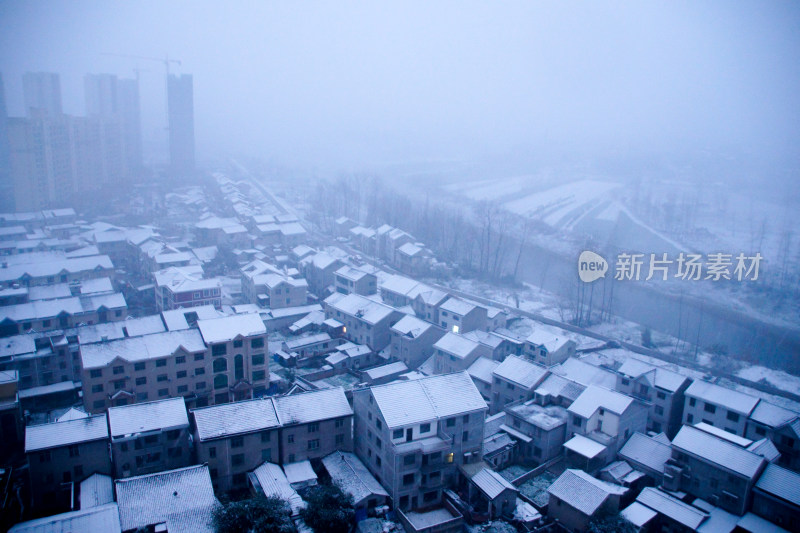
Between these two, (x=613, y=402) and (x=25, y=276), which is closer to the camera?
(x=613, y=402)

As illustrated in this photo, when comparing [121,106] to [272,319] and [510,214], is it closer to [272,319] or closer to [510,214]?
[510,214]

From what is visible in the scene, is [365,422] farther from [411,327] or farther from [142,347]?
[142,347]

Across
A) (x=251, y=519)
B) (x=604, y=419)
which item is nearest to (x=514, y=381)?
(x=604, y=419)

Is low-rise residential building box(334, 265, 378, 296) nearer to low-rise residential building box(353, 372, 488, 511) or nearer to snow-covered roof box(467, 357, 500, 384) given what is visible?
snow-covered roof box(467, 357, 500, 384)

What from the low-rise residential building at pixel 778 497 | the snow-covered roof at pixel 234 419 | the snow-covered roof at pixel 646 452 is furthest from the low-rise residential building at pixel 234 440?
the low-rise residential building at pixel 778 497

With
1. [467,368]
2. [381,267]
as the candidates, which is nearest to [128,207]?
[381,267]

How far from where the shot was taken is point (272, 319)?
11273 mm

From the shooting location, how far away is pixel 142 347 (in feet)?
26.0

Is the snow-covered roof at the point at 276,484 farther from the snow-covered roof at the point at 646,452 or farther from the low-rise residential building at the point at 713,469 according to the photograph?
the low-rise residential building at the point at 713,469

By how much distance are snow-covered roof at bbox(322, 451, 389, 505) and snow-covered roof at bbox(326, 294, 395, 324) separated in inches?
142

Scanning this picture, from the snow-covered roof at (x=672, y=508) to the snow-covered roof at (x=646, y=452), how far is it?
614 millimetres

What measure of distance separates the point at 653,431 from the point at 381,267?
9103mm

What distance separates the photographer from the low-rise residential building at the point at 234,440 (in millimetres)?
6188

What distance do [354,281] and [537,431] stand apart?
611 centimetres
